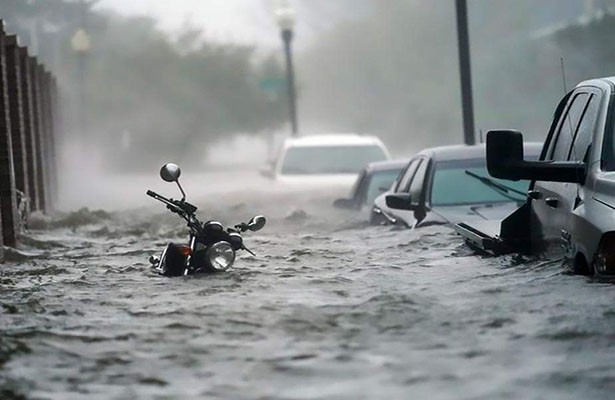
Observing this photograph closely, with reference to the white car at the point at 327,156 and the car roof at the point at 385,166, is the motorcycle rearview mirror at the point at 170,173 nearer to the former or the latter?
the car roof at the point at 385,166

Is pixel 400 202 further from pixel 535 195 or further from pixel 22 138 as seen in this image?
pixel 22 138

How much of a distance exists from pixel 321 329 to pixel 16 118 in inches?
473

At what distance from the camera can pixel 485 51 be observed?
253ft

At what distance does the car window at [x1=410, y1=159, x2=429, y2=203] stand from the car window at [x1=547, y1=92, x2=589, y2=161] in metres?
4.17

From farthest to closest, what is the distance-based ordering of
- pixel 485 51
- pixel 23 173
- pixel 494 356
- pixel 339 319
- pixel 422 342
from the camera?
1. pixel 485 51
2. pixel 23 173
3. pixel 339 319
4. pixel 422 342
5. pixel 494 356

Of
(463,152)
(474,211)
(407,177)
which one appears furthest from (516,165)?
(407,177)

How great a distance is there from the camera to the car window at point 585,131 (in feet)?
29.0

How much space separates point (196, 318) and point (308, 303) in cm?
83

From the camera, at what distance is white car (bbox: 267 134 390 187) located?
2322 centimetres

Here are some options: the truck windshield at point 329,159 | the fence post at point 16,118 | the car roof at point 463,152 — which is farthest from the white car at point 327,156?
the car roof at point 463,152

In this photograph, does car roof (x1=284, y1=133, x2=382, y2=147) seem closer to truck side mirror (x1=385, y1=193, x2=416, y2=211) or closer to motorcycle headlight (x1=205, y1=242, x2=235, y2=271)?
truck side mirror (x1=385, y1=193, x2=416, y2=211)

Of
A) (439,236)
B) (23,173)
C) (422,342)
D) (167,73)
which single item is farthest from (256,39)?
(422,342)

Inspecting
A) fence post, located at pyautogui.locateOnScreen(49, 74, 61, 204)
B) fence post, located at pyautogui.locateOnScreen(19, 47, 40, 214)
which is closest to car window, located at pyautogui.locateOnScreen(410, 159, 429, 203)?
fence post, located at pyautogui.locateOnScreen(19, 47, 40, 214)

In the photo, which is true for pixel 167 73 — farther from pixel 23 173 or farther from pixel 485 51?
pixel 23 173
